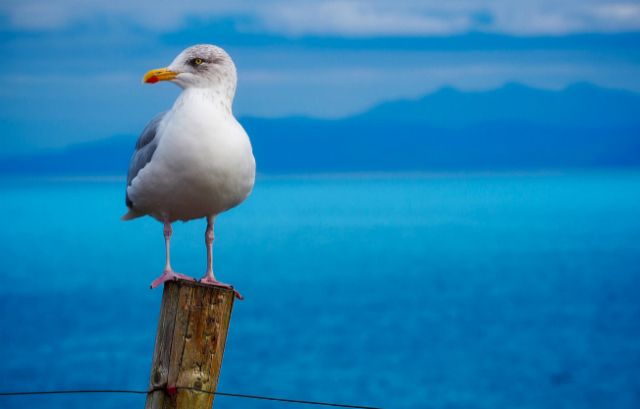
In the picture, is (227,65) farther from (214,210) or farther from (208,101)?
(214,210)

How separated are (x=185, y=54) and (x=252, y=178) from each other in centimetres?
45

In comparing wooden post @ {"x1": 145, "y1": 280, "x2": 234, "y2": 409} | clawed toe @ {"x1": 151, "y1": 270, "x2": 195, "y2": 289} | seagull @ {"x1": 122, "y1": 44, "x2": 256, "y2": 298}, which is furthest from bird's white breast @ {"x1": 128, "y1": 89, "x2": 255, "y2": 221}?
wooden post @ {"x1": 145, "y1": 280, "x2": 234, "y2": 409}

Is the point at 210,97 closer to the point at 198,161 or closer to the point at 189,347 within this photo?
the point at 198,161

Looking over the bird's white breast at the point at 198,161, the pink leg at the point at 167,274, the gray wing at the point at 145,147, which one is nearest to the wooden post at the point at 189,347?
the pink leg at the point at 167,274

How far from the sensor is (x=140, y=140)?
9.00 ft

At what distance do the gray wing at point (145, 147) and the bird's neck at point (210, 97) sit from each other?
0.37ft

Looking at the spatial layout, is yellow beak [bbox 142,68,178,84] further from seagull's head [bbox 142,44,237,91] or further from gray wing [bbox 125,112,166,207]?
gray wing [bbox 125,112,166,207]

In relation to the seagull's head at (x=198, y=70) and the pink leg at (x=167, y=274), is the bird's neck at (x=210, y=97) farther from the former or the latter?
the pink leg at (x=167, y=274)

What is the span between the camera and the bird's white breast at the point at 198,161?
2475mm

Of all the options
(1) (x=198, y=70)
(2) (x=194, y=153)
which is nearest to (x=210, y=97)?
(1) (x=198, y=70)

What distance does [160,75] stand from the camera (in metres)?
2.67

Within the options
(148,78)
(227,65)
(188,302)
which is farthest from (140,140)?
(188,302)

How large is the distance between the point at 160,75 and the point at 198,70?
12 cm

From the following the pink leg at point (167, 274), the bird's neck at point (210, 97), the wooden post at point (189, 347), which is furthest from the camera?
the bird's neck at point (210, 97)
